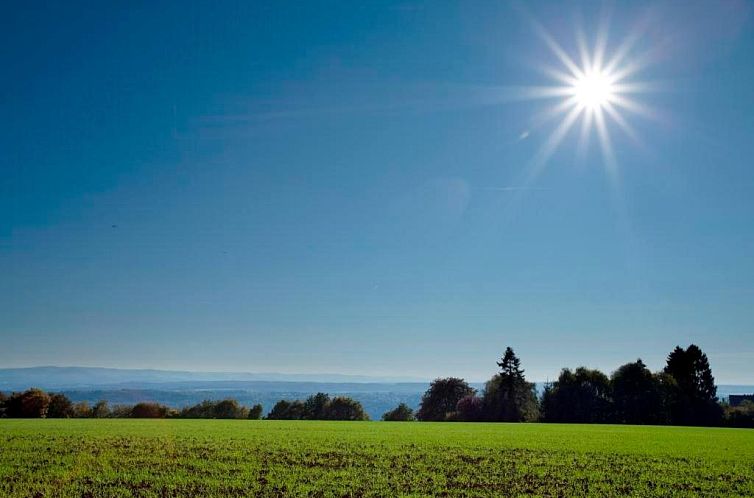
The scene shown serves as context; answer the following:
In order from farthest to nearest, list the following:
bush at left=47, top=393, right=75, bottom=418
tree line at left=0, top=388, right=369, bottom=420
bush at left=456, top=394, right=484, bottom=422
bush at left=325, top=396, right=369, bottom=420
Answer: bush at left=325, top=396, right=369, bottom=420 → bush at left=456, top=394, right=484, bottom=422 → bush at left=47, top=393, right=75, bottom=418 → tree line at left=0, top=388, right=369, bottom=420

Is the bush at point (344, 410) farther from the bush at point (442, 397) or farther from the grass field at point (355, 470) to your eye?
the grass field at point (355, 470)

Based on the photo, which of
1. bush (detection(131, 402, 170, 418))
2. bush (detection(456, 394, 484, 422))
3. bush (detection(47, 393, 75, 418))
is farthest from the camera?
bush (detection(131, 402, 170, 418))

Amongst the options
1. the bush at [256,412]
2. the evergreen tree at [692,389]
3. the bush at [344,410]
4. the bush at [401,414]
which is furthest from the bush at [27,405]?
the evergreen tree at [692,389]

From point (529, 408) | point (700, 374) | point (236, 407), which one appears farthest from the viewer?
point (236, 407)

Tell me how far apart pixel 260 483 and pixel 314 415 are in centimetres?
9853

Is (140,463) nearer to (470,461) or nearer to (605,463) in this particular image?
(470,461)

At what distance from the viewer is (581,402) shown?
9281 cm

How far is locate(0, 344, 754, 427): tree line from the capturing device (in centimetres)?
8788

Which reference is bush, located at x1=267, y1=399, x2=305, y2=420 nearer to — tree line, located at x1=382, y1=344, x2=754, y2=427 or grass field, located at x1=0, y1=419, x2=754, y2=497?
tree line, located at x1=382, y1=344, x2=754, y2=427

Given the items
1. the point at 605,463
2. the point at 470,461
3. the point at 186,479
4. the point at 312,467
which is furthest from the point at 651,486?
the point at 186,479

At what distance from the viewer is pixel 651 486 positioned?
16.6m

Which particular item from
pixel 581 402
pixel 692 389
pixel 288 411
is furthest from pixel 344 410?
pixel 692 389

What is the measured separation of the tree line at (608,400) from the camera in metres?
88.1

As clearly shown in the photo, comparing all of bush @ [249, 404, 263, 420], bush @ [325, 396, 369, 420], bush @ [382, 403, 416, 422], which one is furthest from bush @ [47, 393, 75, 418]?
bush @ [382, 403, 416, 422]
